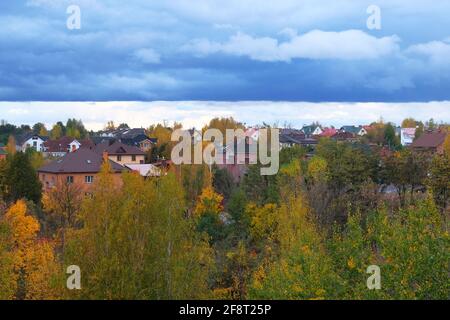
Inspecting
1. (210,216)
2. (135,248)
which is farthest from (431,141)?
(135,248)

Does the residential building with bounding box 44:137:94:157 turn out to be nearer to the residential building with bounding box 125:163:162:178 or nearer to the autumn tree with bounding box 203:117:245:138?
the autumn tree with bounding box 203:117:245:138

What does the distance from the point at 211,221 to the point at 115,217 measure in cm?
1851

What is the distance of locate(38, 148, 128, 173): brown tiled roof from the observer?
49531 millimetres

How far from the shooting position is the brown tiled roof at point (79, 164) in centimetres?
4953

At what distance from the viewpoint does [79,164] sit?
50156 mm

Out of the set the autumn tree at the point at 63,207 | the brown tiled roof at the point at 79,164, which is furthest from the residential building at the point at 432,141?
the autumn tree at the point at 63,207

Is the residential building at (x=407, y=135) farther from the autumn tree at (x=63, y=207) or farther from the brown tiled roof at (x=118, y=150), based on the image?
the autumn tree at (x=63, y=207)

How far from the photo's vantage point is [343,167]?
37.7m

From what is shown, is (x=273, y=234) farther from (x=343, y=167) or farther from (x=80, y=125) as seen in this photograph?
(x=80, y=125)

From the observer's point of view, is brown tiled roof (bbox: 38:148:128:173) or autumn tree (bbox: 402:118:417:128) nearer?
brown tiled roof (bbox: 38:148:128:173)
